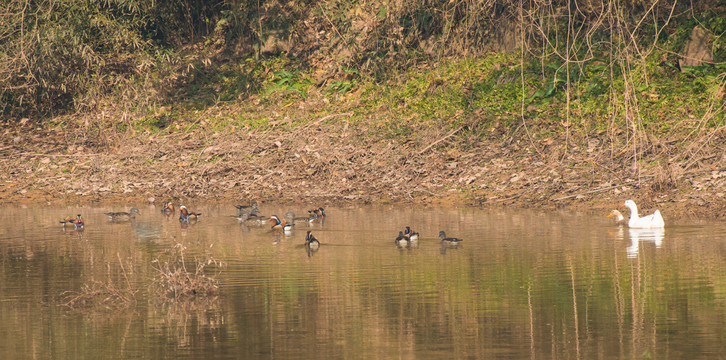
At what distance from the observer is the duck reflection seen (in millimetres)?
17359

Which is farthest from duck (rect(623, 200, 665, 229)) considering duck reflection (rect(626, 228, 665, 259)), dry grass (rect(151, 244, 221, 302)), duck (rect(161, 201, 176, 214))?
duck (rect(161, 201, 176, 214))

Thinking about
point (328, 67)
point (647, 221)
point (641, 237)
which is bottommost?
point (641, 237)

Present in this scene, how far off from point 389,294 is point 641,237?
7.46 metres

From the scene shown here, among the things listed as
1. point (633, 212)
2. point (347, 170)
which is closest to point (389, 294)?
point (633, 212)

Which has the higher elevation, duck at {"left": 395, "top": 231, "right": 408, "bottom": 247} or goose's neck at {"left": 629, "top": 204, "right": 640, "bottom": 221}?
goose's neck at {"left": 629, "top": 204, "right": 640, "bottom": 221}

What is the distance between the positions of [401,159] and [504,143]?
3.12 metres

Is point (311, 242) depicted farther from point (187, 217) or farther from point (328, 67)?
point (328, 67)

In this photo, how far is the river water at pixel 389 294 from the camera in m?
10.7

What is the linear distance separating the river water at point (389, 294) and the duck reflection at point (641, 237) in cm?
6

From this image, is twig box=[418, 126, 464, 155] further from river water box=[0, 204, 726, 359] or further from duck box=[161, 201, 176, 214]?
duck box=[161, 201, 176, 214]

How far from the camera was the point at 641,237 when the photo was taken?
61.8 ft

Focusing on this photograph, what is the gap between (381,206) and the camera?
2553 centimetres

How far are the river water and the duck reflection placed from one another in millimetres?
65

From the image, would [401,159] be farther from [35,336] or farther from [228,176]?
[35,336]
